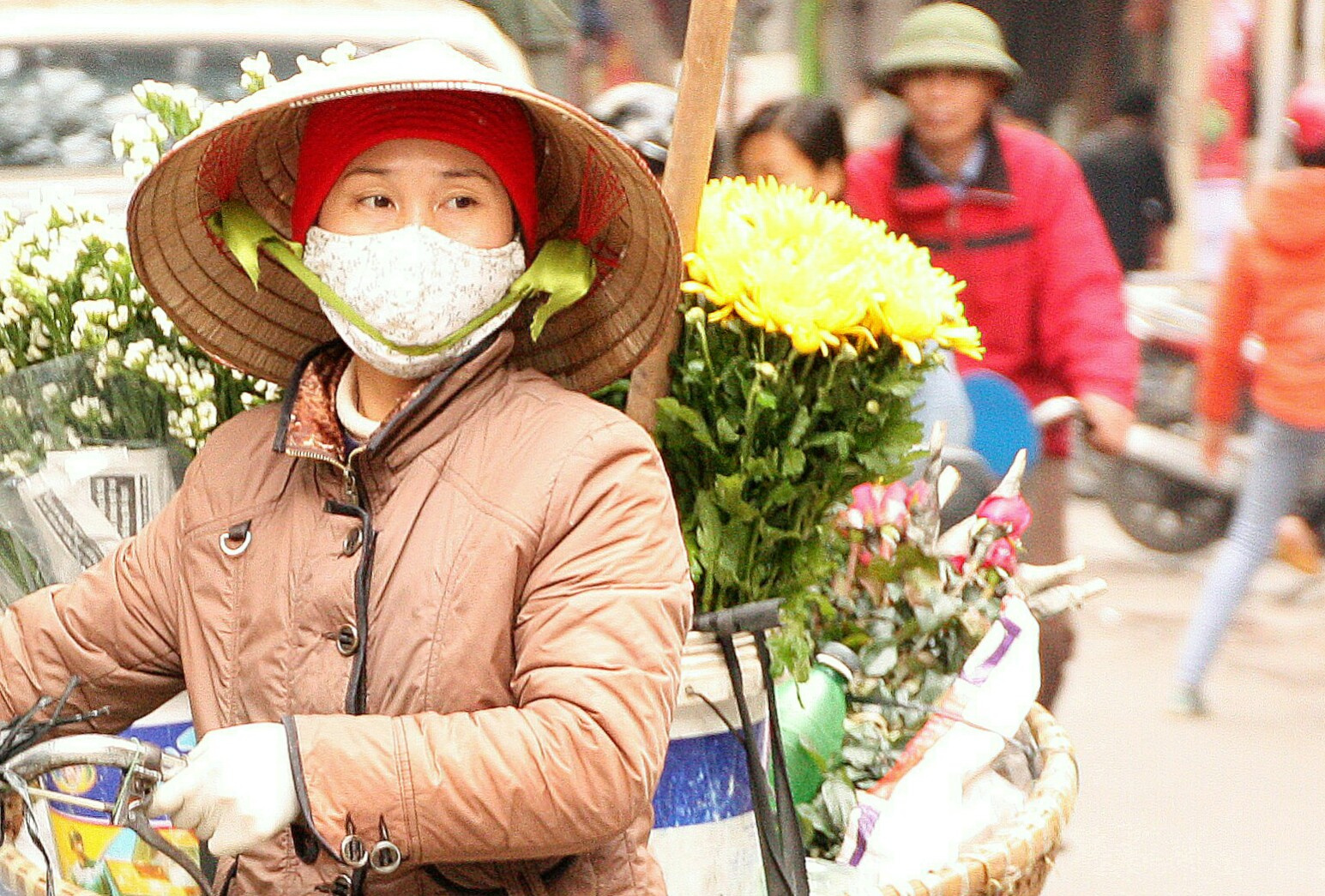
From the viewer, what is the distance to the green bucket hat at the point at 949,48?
4.04m

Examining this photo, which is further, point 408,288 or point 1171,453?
point 1171,453

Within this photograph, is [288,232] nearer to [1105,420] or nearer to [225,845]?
[225,845]

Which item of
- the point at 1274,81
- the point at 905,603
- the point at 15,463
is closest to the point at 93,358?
the point at 15,463

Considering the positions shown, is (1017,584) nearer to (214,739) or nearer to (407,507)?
(407,507)

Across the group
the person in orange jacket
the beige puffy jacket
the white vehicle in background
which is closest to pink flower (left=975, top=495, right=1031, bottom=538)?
the beige puffy jacket

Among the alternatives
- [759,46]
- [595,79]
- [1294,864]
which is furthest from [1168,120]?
Result: [1294,864]

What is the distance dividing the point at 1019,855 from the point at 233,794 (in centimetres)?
90

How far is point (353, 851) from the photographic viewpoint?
60.2 inches

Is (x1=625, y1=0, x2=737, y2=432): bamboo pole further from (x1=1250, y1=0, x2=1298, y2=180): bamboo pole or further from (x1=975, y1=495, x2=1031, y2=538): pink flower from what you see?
(x1=1250, y1=0, x2=1298, y2=180): bamboo pole

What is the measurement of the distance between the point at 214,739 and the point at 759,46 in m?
10.7

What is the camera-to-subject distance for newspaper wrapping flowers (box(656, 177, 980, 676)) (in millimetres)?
2154

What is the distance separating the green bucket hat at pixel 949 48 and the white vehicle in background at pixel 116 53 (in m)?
2.08

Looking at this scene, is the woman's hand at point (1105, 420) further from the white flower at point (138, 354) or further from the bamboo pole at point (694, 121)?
the white flower at point (138, 354)

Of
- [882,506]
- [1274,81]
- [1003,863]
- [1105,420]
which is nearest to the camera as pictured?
[1003,863]
